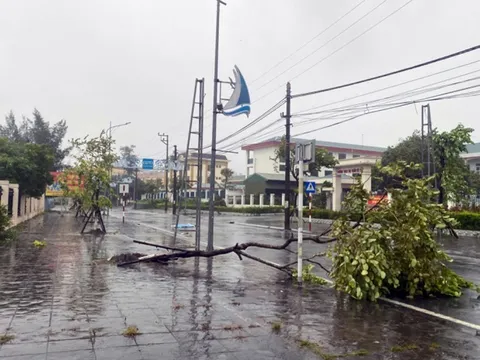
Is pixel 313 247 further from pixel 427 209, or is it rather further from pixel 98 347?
pixel 98 347

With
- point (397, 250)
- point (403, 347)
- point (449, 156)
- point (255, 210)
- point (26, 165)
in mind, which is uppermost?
point (449, 156)

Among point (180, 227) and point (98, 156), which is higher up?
point (98, 156)

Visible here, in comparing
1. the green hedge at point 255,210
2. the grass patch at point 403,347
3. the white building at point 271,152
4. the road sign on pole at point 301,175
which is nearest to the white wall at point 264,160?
the white building at point 271,152

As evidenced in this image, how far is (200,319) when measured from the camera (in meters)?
6.68

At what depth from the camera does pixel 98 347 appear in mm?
5277

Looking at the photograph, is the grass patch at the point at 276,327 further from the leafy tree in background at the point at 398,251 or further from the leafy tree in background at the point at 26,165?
the leafy tree in background at the point at 26,165

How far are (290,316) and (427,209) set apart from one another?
390 centimetres

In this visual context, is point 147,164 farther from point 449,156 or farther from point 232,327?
point 232,327

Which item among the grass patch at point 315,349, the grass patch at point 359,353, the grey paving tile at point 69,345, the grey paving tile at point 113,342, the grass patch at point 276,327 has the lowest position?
the grass patch at point 359,353

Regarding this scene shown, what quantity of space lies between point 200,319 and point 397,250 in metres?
4.38

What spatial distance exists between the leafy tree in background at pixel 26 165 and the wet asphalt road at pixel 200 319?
18.1 metres

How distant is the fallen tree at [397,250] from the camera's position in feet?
27.8

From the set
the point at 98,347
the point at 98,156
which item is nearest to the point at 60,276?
the point at 98,347

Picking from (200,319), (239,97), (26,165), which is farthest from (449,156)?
(200,319)
